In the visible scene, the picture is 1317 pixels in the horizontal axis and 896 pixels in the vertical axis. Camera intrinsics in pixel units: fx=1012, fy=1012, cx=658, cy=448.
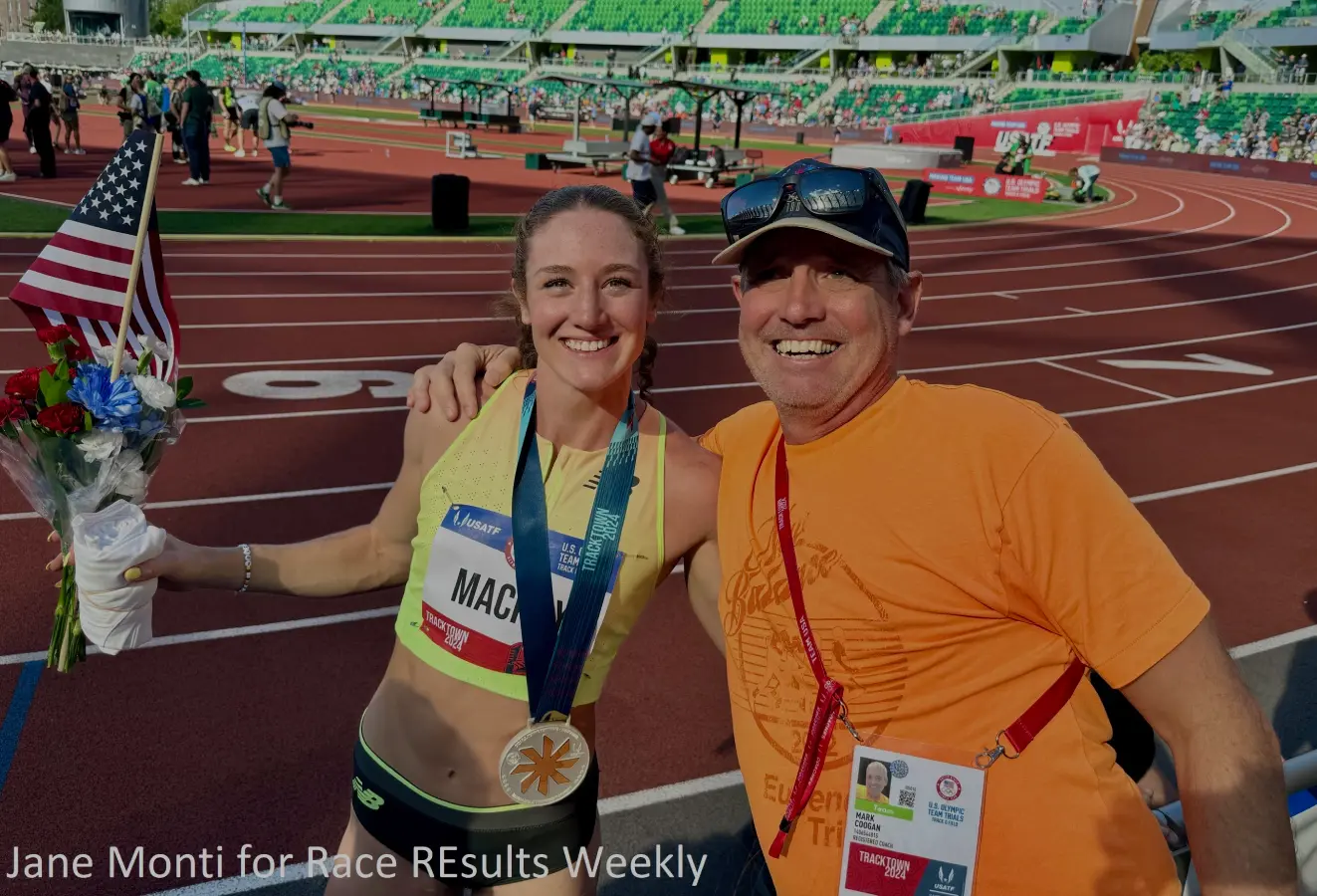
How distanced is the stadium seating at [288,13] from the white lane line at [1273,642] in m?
97.7

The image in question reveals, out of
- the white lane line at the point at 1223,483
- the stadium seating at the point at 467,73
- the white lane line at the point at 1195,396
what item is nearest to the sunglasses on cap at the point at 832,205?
the white lane line at the point at 1223,483

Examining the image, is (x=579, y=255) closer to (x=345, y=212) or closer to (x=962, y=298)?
(x=962, y=298)

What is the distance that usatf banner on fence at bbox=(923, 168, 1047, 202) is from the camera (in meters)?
28.6

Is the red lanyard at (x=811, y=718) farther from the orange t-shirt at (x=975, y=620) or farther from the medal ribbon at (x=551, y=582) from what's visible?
the medal ribbon at (x=551, y=582)

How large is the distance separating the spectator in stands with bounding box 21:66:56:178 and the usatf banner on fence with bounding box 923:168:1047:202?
21.3m

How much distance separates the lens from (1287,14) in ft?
166

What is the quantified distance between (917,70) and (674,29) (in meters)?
20.1

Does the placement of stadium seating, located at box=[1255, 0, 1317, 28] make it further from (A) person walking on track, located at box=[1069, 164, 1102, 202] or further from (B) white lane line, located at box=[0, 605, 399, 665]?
(B) white lane line, located at box=[0, 605, 399, 665]

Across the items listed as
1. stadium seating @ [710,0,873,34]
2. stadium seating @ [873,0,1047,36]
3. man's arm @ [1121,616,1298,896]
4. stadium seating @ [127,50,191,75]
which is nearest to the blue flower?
man's arm @ [1121,616,1298,896]

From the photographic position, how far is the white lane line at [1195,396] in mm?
9805

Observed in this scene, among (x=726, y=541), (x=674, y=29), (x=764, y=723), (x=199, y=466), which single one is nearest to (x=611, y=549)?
(x=726, y=541)

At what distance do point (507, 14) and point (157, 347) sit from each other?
276ft

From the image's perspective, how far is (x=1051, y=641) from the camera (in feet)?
6.30

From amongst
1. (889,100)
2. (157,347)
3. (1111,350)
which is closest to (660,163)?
(1111,350)
